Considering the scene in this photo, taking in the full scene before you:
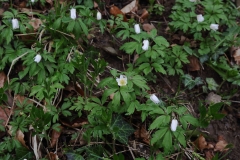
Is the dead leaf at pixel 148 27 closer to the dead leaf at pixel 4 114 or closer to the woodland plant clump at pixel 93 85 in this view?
the woodland plant clump at pixel 93 85

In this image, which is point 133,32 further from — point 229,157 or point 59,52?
point 229,157

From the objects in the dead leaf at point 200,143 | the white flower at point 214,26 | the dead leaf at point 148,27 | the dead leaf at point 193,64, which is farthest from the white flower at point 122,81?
the white flower at point 214,26

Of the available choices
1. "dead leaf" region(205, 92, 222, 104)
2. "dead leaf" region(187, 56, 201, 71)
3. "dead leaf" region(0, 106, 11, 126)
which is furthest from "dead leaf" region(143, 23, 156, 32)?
"dead leaf" region(0, 106, 11, 126)

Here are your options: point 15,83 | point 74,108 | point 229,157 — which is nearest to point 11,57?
point 15,83

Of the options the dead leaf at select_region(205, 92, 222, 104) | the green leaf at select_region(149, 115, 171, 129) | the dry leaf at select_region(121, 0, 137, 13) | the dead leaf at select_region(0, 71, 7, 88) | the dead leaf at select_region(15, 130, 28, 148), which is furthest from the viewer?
the dry leaf at select_region(121, 0, 137, 13)

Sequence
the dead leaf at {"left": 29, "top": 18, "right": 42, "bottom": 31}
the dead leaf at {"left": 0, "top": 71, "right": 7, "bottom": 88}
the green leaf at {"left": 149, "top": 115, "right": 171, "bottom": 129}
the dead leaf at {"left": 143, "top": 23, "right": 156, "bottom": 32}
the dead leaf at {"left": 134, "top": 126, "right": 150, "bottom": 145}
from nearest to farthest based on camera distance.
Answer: the green leaf at {"left": 149, "top": 115, "right": 171, "bottom": 129} → the dead leaf at {"left": 134, "top": 126, "right": 150, "bottom": 145} → the dead leaf at {"left": 0, "top": 71, "right": 7, "bottom": 88} → the dead leaf at {"left": 29, "top": 18, "right": 42, "bottom": 31} → the dead leaf at {"left": 143, "top": 23, "right": 156, "bottom": 32}

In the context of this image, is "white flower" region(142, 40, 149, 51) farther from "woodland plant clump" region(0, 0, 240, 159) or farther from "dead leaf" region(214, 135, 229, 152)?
"dead leaf" region(214, 135, 229, 152)

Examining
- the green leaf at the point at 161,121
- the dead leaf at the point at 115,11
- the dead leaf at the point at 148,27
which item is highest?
the dead leaf at the point at 115,11
